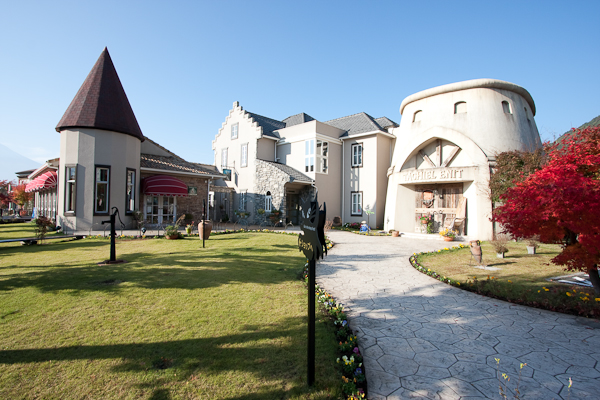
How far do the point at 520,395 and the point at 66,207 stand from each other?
68.1 feet

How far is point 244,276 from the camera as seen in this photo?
7594 mm

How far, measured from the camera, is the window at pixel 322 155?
23255 mm

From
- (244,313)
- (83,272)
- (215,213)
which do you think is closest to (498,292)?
(244,313)

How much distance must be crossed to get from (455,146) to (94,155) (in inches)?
835

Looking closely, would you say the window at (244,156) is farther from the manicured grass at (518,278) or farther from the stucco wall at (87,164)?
the manicured grass at (518,278)

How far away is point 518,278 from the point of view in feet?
25.9

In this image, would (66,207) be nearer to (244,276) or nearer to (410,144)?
(244,276)

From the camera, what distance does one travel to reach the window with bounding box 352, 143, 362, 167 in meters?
23.8

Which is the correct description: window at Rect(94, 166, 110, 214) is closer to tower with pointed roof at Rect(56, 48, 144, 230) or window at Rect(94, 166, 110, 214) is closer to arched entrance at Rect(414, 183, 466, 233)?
tower with pointed roof at Rect(56, 48, 144, 230)

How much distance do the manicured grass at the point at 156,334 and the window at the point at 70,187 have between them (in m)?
10.0

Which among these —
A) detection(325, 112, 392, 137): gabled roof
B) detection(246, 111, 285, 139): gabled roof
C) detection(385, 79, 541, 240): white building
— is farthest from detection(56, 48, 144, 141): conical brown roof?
detection(385, 79, 541, 240): white building

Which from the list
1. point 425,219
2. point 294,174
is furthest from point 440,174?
point 294,174

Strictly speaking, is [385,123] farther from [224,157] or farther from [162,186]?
[162,186]

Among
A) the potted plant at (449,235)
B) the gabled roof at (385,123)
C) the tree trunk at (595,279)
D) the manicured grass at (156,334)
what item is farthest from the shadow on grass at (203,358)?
the gabled roof at (385,123)
